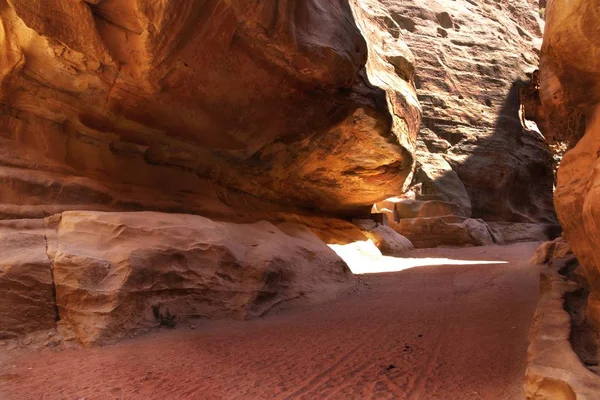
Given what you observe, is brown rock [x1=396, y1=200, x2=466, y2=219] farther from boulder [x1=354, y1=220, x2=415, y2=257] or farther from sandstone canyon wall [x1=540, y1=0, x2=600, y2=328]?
sandstone canyon wall [x1=540, y1=0, x2=600, y2=328]

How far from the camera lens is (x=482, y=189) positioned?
78.6 feet

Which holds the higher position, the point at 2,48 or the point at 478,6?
the point at 478,6

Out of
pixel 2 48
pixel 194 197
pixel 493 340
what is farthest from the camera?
pixel 194 197

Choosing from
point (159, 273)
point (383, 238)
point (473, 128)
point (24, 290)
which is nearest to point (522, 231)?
point (473, 128)

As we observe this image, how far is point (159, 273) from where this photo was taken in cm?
554

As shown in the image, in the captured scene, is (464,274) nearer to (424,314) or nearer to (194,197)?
(424,314)

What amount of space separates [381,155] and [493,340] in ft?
21.8

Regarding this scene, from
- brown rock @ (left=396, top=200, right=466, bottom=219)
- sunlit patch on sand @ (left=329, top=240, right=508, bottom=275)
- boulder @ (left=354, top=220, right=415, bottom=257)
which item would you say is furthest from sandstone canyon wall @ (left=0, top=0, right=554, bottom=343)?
brown rock @ (left=396, top=200, right=466, bottom=219)

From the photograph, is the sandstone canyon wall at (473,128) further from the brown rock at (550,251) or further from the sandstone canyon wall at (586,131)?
the sandstone canyon wall at (586,131)

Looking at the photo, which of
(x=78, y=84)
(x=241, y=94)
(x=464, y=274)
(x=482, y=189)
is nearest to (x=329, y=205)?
(x=464, y=274)

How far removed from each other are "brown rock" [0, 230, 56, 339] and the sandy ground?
355 millimetres

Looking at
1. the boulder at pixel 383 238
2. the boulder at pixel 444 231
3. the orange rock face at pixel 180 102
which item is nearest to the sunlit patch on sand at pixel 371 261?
the boulder at pixel 383 238

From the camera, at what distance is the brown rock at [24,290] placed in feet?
14.6

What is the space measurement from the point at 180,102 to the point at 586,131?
5923 millimetres
